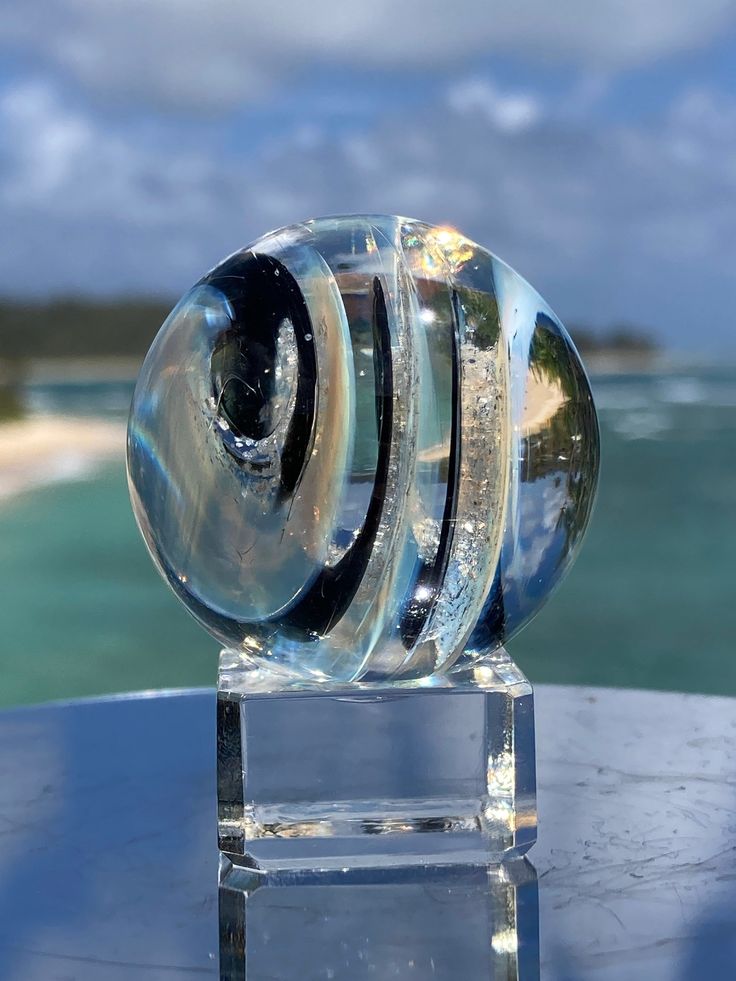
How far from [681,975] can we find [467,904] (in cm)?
9

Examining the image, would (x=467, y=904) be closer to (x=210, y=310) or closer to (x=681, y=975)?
(x=681, y=975)

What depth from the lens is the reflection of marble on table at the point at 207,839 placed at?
0.42 m

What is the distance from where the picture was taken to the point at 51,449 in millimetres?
5066

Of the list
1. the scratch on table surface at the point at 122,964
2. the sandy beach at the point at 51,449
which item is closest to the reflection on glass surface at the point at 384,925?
the scratch on table surface at the point at 122,964

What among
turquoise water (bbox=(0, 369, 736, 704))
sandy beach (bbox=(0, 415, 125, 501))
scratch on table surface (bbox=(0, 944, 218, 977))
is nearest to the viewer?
scratch on table surface (bbox=(0, 944, 218, 977))

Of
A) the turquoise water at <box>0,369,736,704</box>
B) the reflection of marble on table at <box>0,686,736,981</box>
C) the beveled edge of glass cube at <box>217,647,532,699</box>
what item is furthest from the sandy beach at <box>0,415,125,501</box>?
the beveled edge of glass cube at <box>217,647,532,699</box>

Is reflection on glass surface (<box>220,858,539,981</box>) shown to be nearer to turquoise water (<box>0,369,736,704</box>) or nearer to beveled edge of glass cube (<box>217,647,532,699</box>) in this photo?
beveled edge of glass cube (<box>217,647,532,699</box>)

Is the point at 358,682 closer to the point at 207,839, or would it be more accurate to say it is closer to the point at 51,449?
the point at 207,839

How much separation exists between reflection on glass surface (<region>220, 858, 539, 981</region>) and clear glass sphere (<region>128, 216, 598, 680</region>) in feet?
0.28

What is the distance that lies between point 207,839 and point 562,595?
3.23 metres

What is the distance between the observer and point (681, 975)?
40cm

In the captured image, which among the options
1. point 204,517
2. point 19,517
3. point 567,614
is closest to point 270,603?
point 204,517

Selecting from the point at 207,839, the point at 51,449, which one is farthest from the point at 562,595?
the point at 207,839

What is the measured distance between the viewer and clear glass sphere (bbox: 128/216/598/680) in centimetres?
46
